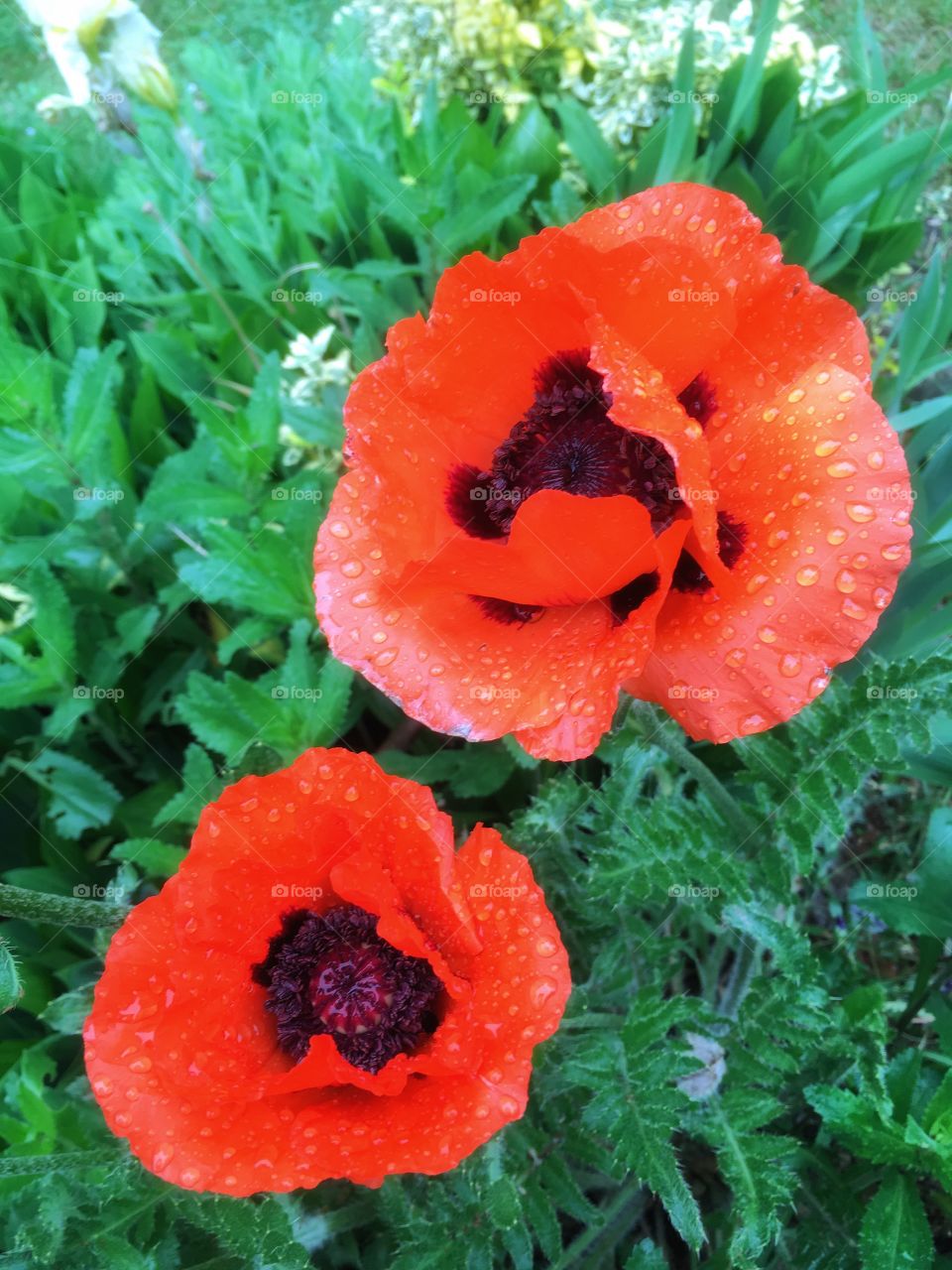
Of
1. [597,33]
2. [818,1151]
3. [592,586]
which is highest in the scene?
[597,33]

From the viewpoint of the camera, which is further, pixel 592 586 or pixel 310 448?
pixel 310 448

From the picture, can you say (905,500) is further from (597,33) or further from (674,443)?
(597,33)

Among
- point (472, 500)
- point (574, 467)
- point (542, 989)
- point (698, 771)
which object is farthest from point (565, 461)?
point (542, 989)

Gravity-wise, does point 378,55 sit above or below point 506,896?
above

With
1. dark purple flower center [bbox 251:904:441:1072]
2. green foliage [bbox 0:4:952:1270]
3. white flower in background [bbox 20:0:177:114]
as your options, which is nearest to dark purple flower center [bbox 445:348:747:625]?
green foliage [bbox 0:4:952:1270]

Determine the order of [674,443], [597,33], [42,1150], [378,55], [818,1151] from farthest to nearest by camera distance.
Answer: [378,55] < [597,33] < [818,1151] < [42,1150] < [674,443]

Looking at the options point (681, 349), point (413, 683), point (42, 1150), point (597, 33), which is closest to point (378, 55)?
point (597, 33)

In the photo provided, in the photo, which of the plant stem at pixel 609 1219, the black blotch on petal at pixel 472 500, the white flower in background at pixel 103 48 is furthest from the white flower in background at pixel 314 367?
the plant stem at pixel 609 1219

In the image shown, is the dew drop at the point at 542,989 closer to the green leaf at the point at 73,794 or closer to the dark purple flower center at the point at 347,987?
the dark purple flower center at the point at 347,987

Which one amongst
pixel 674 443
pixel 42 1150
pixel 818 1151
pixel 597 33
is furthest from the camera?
pixel 597 33
